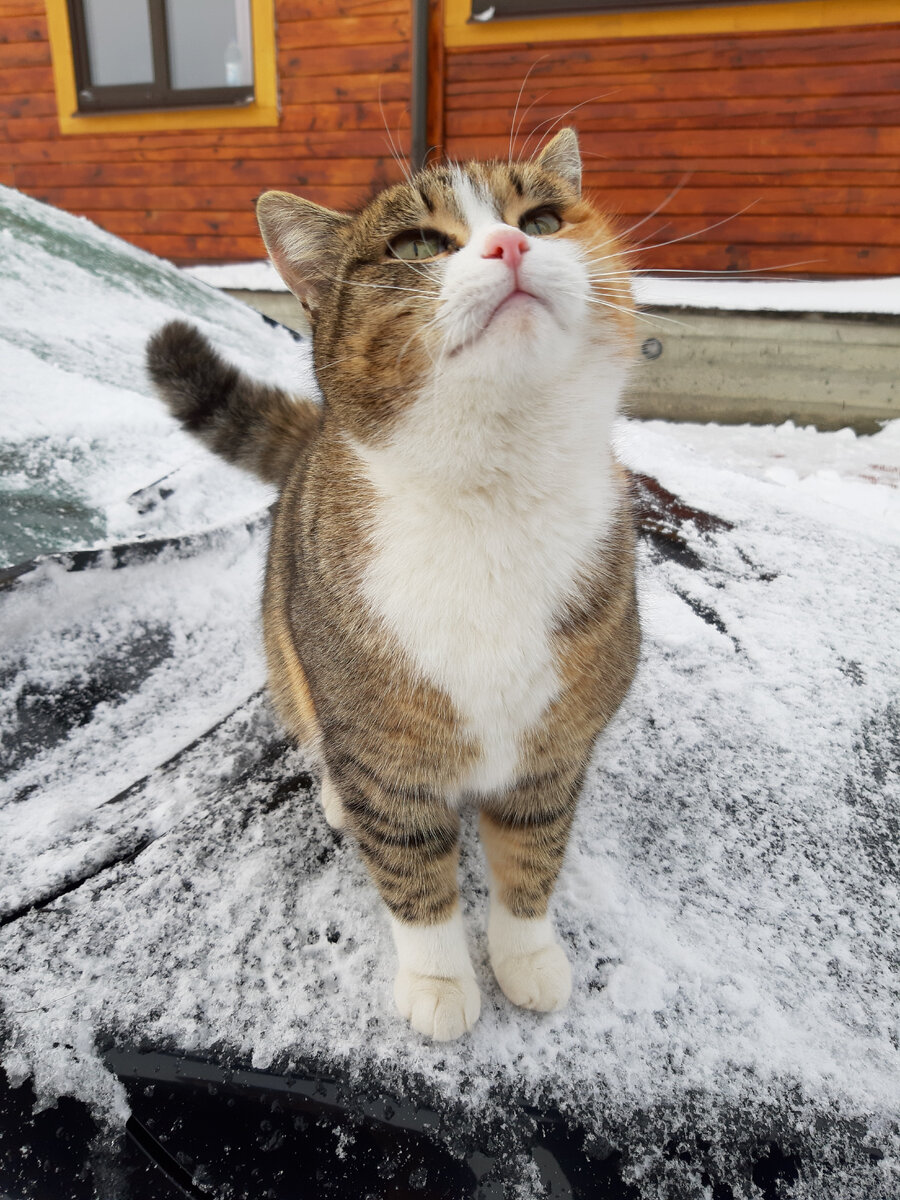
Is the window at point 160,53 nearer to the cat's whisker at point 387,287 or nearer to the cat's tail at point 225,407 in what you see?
the cat's tail at point 225,407

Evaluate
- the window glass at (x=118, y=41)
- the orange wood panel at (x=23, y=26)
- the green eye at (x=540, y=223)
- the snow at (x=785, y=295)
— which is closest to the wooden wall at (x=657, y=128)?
the snow at (x=785, y=295)

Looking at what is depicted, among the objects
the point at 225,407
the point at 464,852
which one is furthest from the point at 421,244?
the point at 464,852

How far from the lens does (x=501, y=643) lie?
1055 millimetres

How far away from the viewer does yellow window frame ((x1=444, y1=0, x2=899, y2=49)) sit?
4090mm

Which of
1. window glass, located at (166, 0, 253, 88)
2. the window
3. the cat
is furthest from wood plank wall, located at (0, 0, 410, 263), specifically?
the cat

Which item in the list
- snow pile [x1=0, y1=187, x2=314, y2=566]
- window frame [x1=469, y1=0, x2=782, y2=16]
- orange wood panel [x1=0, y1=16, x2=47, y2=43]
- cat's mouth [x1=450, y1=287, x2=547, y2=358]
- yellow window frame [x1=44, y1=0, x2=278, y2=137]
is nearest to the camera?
cat's mouth [x1=450, y1=287, x2=547, y2=358]

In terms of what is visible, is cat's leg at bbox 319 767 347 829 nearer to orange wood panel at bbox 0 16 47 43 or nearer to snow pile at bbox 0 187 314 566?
snow pile at bbox 0 187 314 566

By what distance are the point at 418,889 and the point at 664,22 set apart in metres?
5.22

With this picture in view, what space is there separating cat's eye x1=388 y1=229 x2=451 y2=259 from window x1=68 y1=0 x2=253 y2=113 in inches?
207

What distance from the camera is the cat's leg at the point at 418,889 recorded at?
114 centimetres

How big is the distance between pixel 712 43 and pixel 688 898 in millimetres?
5061

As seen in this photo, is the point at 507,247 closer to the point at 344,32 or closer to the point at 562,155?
the point at 562,155

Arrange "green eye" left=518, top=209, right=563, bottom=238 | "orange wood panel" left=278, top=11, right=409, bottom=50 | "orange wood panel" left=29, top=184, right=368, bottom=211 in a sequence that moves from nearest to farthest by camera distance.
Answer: "green eye" left=518, top=209, right=563, bottom=238 < "orange wood panel" left=278, top=11, right=409, bottom=50 < "orange wood panel" left=29, top=184, right=368, bottom=211

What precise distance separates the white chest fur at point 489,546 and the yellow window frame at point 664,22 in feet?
15.2
